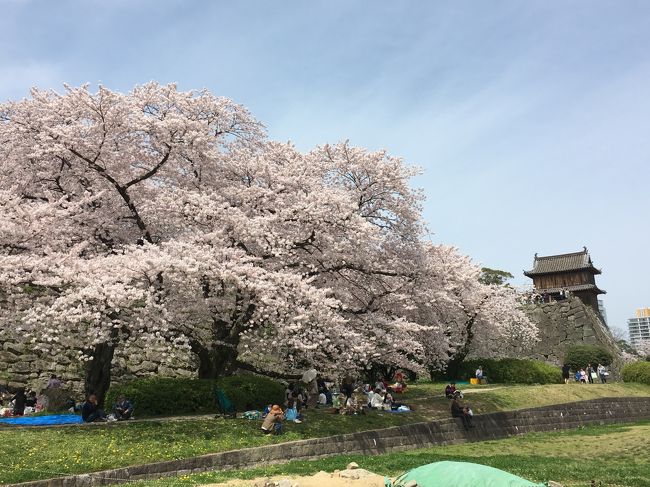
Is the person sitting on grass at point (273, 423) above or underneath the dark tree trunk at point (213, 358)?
underneath

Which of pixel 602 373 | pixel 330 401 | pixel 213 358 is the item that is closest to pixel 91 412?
pixel 213 358

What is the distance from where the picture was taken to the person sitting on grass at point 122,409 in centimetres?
1675

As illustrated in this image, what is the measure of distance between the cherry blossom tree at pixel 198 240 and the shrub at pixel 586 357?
77.8 feet

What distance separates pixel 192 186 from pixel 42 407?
33.5 ft

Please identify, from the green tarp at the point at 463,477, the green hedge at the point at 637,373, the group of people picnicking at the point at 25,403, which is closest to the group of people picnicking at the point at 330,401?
the green tarp at the point at 463,477

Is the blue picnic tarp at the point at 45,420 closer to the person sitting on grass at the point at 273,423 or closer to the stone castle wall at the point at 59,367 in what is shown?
the person sitting on grass at the point at 273,423

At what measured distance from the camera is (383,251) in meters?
23.5

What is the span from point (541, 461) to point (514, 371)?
2115 centimetres

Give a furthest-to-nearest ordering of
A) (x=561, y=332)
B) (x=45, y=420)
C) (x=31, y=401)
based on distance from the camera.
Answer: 1. (x=561, y=332)
2. (x=31, y=401)
3. (x=45, y=420)

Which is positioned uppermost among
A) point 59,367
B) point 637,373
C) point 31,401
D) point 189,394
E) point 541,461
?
point 637,373

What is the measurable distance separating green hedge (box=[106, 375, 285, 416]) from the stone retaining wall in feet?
13.3

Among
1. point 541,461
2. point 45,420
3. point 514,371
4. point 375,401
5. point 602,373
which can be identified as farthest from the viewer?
point 602,373

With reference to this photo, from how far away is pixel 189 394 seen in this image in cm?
1878

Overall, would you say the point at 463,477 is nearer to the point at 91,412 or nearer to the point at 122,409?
the point at 122,409
